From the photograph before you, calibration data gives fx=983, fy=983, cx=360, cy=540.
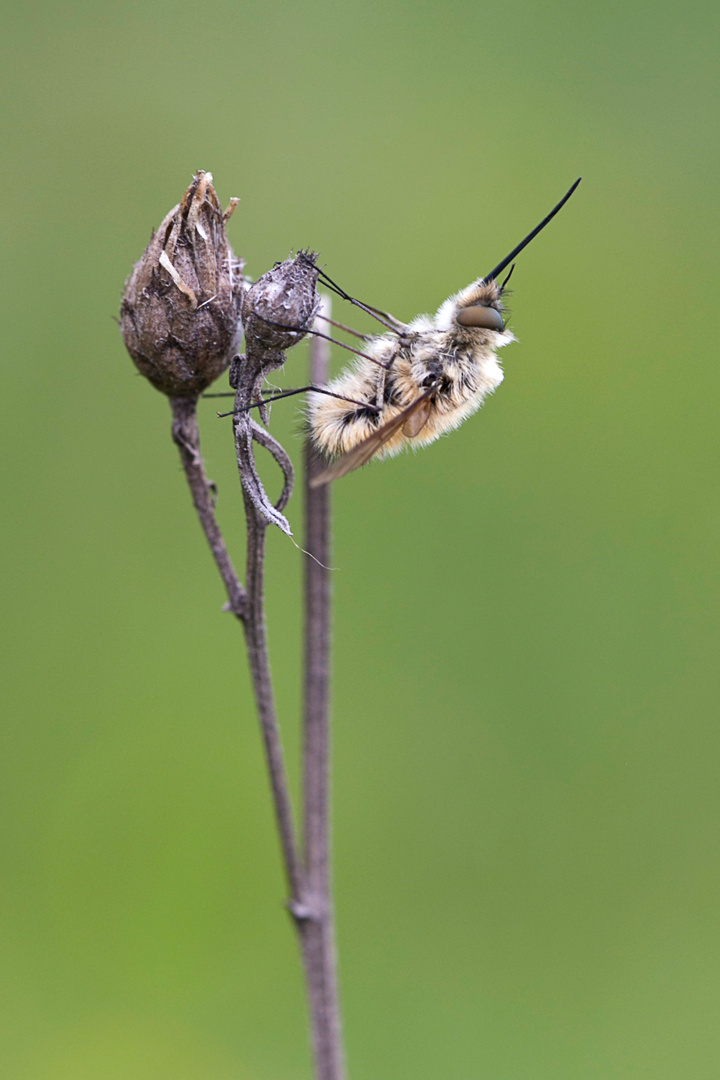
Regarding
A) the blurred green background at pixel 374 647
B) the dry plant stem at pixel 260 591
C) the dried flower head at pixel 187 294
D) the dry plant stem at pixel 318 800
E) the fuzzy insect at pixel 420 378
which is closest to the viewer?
the dry plant stem at pixel 260 591

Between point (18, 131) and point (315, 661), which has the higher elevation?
point (18, 131)

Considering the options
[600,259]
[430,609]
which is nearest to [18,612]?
[430,609]

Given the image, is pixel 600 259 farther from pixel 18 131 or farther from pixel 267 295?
pixel 267 295

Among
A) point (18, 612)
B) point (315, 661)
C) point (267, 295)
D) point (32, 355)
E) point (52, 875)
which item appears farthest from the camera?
point (32, 355)

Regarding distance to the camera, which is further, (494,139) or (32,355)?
(494,139)

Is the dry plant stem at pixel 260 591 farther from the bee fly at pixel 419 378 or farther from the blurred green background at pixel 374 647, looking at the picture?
the blurred green background at pixel 374 647

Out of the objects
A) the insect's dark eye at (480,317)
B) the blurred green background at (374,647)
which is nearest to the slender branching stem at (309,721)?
the insect's dark eye at (480,317)

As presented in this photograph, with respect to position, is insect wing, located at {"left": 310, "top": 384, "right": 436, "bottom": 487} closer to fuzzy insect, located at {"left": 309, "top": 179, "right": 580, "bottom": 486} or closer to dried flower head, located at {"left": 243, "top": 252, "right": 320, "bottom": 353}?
fuzzy insect, located at {"left": 309, "top": 179, "right": 580, "bottom": 486}

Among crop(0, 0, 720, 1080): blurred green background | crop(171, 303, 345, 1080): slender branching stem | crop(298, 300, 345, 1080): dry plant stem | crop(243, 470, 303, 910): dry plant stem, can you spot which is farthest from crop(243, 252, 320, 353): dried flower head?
crop(0, 0, 720, 1080): blurred green background
